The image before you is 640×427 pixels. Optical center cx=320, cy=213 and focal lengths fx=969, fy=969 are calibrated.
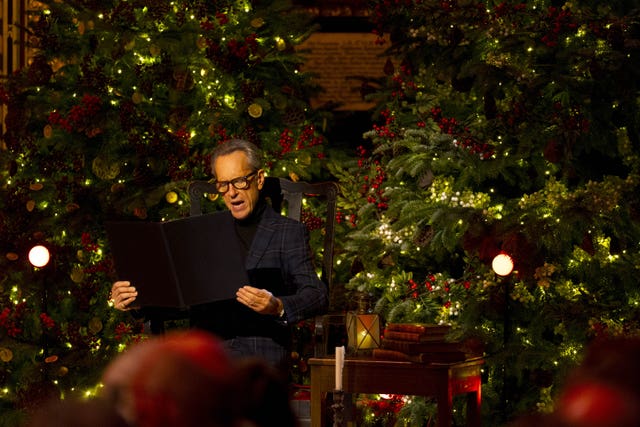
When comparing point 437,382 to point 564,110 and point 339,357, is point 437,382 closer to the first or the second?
point 339,357

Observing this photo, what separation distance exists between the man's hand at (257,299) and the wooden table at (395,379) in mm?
→ 365

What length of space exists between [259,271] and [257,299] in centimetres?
36

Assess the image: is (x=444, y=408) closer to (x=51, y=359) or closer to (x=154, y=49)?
(x=51, y=359)

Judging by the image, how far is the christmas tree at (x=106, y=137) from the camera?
4832 millimetres

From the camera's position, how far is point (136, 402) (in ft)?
1.50

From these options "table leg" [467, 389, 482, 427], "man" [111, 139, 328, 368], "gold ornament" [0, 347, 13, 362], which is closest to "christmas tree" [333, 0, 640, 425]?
"table leg" [467, 389, 482, 427]

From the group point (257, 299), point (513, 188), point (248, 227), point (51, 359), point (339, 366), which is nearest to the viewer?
point (339, 366)

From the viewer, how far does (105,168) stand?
4875 mm

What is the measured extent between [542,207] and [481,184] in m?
0.50

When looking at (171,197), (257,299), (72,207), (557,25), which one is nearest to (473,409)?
(257,299)

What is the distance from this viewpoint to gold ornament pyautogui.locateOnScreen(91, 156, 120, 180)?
487cm

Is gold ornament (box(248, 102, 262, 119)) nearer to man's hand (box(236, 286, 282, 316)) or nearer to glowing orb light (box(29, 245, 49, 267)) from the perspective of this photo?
glowing orb light (box(29, 245, 49, 267))

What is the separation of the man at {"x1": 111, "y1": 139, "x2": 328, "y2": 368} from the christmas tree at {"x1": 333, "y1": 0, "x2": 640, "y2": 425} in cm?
85

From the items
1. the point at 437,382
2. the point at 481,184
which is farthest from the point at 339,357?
the point at 481,184
